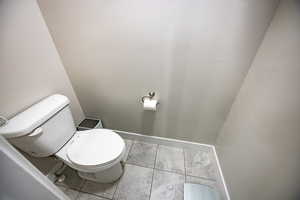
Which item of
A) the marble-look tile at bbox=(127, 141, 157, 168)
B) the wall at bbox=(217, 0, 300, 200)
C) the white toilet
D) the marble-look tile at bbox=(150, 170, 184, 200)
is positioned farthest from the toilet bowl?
the wall at bbox=(217, 0, 300, 200)

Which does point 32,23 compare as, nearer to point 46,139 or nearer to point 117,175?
point 46,139

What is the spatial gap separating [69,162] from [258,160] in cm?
130

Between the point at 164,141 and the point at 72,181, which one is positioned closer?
the point at 72,181

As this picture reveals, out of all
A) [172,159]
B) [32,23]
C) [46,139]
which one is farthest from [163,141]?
[32,23]

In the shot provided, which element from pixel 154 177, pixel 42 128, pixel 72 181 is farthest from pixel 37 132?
pixel 154 177

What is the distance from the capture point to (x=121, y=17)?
2.95ft

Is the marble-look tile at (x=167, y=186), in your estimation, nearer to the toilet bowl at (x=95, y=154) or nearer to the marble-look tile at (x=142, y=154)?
the marble-look tile at (x=142, y=154)

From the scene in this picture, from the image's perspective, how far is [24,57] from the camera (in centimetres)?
92

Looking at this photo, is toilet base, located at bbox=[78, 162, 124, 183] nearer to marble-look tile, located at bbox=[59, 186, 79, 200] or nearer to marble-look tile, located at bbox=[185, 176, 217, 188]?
marble-look tile, located at bbox=[59, 186, 79, 200]

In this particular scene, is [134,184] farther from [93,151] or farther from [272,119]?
[272,119]

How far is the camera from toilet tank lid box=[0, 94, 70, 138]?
2.57 feet

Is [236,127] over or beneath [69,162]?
over

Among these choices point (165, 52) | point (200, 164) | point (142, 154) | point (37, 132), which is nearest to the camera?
point (37, 132)

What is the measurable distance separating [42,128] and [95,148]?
393 mm
